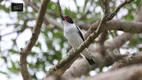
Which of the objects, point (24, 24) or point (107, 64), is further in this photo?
point (24, 24)

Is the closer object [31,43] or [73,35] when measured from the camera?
[31,43]

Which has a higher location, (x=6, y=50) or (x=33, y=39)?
(x=6, y=50)

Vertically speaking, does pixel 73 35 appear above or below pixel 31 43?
above

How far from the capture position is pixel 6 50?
3.41 metres

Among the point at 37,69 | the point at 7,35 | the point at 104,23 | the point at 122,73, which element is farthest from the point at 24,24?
the point at 122,73

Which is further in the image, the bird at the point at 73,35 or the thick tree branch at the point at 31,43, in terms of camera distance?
the bird at the point at 73,35

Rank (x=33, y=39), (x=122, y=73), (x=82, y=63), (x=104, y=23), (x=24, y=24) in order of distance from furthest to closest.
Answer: (x=24, y=24), (x=82, y=63), (x=33, y=39), (x=104, y=23), (x=122, y=73)

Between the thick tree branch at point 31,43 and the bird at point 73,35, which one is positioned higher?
the bird at point 73,35

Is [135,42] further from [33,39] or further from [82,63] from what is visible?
[33,39]

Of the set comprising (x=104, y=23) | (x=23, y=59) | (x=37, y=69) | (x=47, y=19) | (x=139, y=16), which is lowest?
(x=104, y=23)

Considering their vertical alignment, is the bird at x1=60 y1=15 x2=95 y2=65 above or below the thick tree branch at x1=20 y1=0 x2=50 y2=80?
above

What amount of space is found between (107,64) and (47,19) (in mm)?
1156

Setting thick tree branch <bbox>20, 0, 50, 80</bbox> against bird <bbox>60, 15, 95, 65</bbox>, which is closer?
thick tree branch <bbox>20, 0, 50, 80</bbox>

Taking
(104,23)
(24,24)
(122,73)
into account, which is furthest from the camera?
(24,24)
